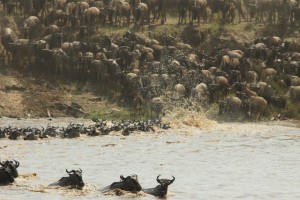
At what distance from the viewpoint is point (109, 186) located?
18484 mm

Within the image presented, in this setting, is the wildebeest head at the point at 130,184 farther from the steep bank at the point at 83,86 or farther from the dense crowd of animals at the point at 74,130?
the steep bank at the point at 83,86

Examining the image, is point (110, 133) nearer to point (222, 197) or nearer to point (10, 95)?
point (10, 95)

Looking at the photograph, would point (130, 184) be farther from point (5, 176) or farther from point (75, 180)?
point (5, 176)

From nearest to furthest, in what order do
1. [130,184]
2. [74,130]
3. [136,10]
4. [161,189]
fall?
1. [161,189]
2. [130,184]
3. [74,130]
4. [136,10]

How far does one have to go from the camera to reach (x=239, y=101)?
34531 mm

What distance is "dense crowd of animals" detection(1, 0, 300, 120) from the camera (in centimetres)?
3603

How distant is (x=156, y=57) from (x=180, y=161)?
652 inches

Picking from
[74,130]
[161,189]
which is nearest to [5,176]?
[161,189]

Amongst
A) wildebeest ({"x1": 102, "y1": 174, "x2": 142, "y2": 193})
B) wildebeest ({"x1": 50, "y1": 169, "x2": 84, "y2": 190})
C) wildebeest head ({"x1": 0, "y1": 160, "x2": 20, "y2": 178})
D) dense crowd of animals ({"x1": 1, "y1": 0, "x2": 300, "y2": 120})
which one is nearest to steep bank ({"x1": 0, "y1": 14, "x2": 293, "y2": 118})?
dense crowd of animals ({"x1": 1, "y1": 0, "x2": 300, "y2": 120})

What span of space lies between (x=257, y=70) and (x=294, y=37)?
5.12 m

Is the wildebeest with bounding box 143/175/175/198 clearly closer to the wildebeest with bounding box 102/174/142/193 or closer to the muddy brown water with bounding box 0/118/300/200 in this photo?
the muddy brown water with bounding box 0/118/300/200

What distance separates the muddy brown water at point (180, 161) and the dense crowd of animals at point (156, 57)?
126 inches

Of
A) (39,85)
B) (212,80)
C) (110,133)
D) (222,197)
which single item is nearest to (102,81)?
(39,85)

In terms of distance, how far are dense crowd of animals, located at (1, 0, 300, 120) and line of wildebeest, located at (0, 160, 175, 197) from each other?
53.1 ft
